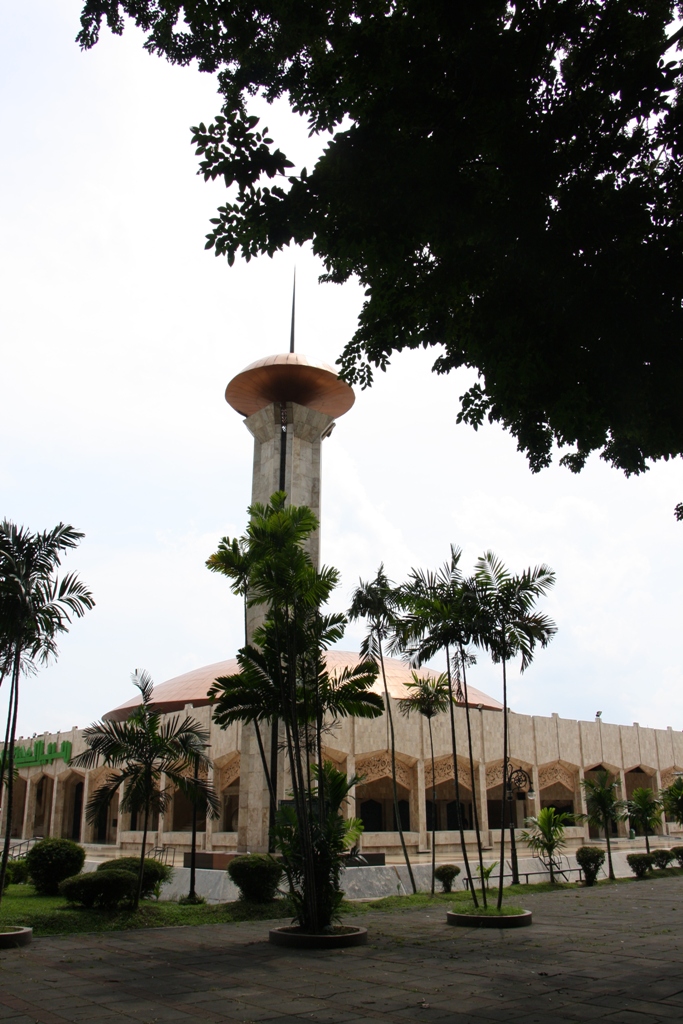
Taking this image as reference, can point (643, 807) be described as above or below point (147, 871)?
above

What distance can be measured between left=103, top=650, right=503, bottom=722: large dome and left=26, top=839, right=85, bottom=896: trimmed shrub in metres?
21.0

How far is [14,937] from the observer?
411 inches

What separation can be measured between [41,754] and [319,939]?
37.4 m

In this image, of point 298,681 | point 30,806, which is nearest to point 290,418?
point 298,681

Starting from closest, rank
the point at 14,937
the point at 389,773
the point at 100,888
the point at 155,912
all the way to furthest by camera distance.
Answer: the point at 14,937 → the point at 100,888 → the point at 155,912 → the point at 389,773

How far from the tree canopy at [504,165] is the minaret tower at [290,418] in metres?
23.1

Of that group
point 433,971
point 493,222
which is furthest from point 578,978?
point 493,222

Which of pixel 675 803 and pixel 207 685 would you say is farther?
pixel 207 685

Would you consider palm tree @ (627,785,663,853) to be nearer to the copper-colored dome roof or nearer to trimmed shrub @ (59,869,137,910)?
the copper-colored dome roof

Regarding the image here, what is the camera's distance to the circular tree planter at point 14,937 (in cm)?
1035

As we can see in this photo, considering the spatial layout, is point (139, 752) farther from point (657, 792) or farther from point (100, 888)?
point (657, 792)

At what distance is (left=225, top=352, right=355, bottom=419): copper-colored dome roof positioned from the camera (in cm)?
3059

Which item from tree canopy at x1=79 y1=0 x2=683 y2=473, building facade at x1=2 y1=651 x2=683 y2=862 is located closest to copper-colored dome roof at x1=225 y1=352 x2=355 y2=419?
building facade at x1=2 y1=651 x2=683 y2=862

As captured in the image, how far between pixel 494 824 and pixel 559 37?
42.6 metres
